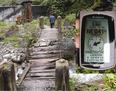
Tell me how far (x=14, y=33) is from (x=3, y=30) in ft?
6.69

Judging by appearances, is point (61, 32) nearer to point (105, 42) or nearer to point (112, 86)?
point (105, 42)

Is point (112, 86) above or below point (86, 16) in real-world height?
below

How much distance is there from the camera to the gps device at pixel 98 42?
502 inches

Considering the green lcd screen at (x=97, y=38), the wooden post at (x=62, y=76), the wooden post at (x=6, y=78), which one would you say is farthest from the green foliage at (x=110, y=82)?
the wooden post at (x=6, y=78)

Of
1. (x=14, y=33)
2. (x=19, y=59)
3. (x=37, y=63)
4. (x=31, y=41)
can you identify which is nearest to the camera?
(x=37, y=63)

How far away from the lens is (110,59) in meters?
12.8

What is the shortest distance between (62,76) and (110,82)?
6.48 feet

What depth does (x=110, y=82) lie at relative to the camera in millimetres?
11578

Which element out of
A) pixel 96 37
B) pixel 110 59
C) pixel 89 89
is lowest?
pixel 89 89

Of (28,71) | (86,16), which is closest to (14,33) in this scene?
(28,71)

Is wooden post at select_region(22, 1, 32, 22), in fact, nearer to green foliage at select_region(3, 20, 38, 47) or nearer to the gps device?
green foliage at select_region(3, 20, 38, 47)

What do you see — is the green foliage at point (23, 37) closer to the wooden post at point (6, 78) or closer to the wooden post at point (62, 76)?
the wooden post at point (6, 78)

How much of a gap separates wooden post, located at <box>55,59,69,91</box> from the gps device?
2.55m

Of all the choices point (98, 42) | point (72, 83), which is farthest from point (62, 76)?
point (98, 42)
